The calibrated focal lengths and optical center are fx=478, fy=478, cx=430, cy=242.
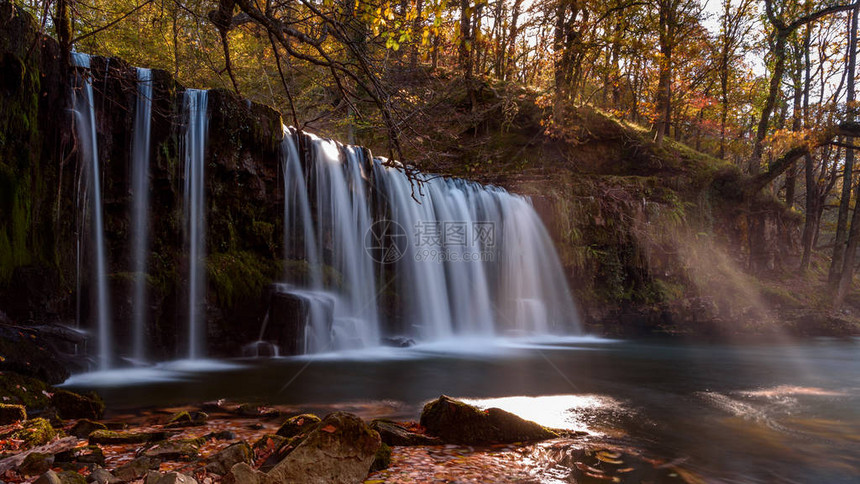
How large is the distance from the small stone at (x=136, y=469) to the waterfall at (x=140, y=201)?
17.8 ft

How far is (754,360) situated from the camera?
9.50m

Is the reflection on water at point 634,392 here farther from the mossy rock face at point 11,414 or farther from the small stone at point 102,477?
the small stone at point 102,477

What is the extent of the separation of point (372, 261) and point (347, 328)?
179 centimetres

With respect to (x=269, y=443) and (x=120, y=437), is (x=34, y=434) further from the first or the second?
(x=269, y=443)

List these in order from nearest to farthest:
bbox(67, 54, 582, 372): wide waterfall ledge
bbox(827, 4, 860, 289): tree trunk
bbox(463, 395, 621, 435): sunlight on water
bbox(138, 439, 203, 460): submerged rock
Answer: bbox(138, 439, 203, 460): submerged rock → bbox(463, 395, 621, 435): sunlight on water → bbox(67, 54, 582, 372): wide waterfall ledge → bbox(827, 4, 860, 289): tree trunk

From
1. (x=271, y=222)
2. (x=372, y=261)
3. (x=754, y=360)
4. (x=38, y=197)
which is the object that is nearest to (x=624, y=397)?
(x=754, y=360)

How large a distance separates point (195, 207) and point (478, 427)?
Result: 21.9 feet

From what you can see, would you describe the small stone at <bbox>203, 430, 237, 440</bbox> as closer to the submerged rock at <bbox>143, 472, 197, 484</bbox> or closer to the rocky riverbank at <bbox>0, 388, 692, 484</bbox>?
the rocky riverbank at <bbox>0, 388, 692, 484</bbox>

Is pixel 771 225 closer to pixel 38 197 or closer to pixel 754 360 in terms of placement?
pixel 754 360

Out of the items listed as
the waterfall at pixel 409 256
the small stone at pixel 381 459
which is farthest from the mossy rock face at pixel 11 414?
the waterfall at pixel 409 256

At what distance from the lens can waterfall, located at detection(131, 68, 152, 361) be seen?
24.8 ft

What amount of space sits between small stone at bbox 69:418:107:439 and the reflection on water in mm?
1251

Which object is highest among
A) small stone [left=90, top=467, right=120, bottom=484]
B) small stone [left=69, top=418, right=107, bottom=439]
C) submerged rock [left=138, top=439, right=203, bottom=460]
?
small stone [left=90, top=467, right=120, bottom=484]

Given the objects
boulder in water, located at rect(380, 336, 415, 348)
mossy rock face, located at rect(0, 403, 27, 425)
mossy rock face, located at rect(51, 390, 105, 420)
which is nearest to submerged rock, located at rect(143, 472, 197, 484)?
mossy rock face, located at rect(0, 403, 27, 425)
